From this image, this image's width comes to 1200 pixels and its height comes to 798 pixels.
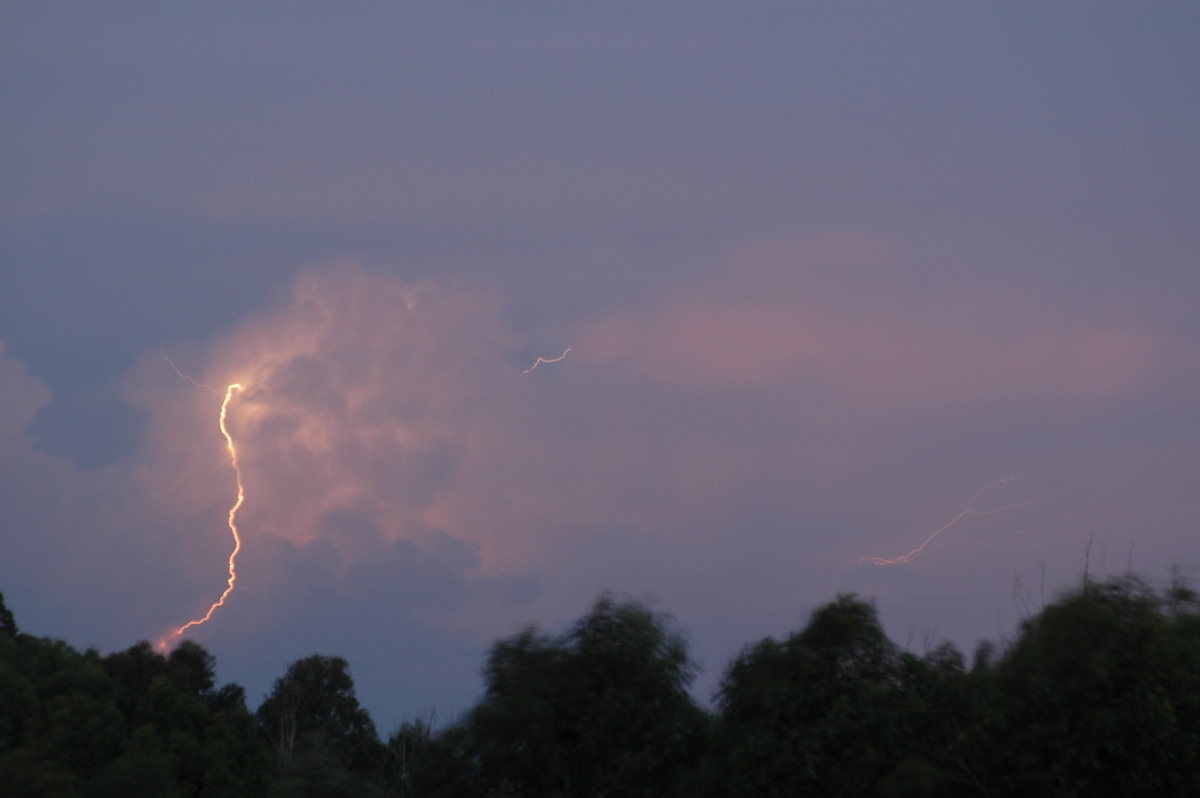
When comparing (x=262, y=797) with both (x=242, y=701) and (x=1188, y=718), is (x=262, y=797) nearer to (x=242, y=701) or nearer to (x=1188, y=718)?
(x=1188, y=718)

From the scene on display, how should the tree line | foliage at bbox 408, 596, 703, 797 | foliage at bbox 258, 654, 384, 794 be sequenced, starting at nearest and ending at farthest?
the tree line, foliage at bbox 408, 596, 703, 797, foliage at bbox 258, 654, 384, 794

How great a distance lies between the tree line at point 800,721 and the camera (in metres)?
17.5

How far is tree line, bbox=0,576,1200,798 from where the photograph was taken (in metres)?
17.5

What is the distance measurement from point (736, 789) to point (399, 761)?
4093 centimetres

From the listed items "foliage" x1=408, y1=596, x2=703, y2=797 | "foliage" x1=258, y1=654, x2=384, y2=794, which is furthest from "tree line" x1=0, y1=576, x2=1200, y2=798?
"foliage" x1=258, y1=654, x2=384, y2=794

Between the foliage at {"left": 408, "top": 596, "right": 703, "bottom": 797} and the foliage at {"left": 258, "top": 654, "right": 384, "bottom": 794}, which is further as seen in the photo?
the foliage at {"left": 258, "top": 654, "right": 384, "bottom": 794}

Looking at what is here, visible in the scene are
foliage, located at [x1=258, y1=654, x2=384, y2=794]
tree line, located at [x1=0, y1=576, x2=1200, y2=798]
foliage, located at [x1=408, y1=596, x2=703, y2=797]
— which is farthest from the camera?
foliage, located at [x1=258, y1=654, x2=384, y2=794]

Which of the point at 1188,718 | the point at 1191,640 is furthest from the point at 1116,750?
the point at 1191,640

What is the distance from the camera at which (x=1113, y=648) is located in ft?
59.1

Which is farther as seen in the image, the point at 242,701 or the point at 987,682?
the point at 242,701

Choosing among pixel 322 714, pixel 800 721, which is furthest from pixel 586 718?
pixel 322 714

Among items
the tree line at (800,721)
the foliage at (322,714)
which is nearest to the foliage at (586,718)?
the tree line at (800,721)

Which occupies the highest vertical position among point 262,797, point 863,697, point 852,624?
point 852,624

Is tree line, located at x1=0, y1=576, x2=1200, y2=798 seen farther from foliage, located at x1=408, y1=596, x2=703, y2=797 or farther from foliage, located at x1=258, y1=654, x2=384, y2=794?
foliage, located at x1=258, y1=654, x2=384, y2=794
